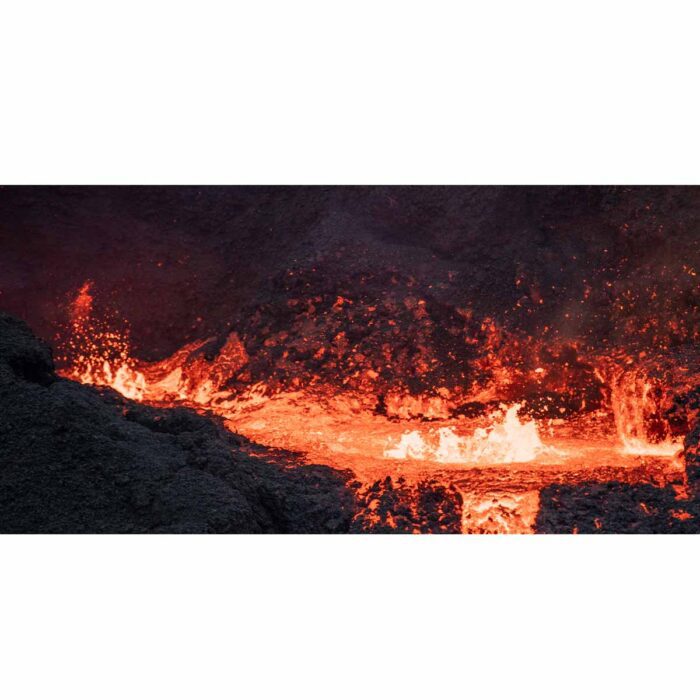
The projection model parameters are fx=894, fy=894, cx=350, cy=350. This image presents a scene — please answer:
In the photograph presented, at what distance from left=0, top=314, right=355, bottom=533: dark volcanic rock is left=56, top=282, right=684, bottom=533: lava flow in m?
0.54

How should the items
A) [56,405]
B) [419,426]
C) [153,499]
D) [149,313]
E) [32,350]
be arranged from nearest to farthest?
[153,499], [56,405], [32,350], [419,426], [149,313]

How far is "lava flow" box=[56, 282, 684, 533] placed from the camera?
478 centimetres

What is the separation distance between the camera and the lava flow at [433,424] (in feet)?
15.7

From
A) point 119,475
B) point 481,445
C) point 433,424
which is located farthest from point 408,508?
point 119,475

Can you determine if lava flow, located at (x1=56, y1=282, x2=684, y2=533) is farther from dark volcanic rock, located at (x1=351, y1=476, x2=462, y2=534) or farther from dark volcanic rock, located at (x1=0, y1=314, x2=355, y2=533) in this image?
dark volcanic rock, located at (x1=0, y1=314, x2=355, y2=533)

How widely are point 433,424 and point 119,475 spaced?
2.24 metres

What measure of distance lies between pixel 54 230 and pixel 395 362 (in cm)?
276

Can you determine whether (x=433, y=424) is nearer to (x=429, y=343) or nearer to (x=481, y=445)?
(x=481, y=445)

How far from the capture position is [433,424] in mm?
5609

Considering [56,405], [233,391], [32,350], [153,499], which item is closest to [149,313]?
[233,391]

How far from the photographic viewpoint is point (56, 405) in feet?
13.9

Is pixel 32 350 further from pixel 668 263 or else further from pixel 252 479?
pixel 668 263

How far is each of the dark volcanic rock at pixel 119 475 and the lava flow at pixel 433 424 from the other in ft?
1.77

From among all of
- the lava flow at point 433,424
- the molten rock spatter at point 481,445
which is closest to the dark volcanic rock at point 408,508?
the lava flow at point 433,424
